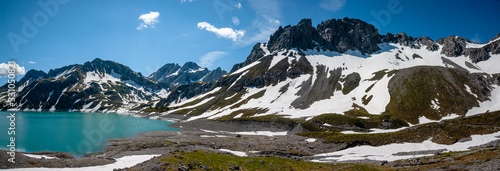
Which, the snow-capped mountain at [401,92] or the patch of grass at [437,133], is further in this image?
the snow-capped mountain at [401,92]

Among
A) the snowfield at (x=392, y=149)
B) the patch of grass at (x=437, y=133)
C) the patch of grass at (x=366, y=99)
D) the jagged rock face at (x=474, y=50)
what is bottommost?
the snowfield at (x=392, y=149)

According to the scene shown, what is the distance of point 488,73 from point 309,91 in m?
107

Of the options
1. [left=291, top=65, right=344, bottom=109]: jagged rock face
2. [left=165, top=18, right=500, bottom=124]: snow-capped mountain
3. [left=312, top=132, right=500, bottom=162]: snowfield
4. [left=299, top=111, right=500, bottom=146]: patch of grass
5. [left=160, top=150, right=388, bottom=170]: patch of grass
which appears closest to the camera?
[left=160, top=150, right=388, bottom=170]: patch of grass

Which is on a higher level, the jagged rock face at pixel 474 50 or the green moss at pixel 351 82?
the jagged rock face at pixel 474 50

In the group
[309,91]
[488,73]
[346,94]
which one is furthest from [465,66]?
[309,91]

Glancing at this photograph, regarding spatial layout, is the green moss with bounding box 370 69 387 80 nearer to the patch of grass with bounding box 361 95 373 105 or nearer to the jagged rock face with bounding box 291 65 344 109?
the jagged rock face with bounding box 291 65 344 109

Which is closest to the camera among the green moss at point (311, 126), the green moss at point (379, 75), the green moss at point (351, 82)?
the green moss at point (311, 126)

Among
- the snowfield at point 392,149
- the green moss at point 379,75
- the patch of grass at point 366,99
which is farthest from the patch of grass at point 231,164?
the green moss at point 379,75

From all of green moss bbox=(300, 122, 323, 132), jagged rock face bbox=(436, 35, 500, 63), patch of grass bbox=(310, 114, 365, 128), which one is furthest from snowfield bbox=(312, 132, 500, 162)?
jagged rock face bbox=(436, 35, 500, 63)

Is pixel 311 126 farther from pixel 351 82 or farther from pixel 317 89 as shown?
pixel 351 82

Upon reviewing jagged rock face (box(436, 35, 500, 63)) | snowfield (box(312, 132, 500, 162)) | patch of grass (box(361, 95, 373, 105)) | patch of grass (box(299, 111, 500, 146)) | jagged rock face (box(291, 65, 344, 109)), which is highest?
jagged rock face (box(436, 35, 500, 63))

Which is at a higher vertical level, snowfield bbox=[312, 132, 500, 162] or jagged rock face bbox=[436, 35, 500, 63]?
jagged rock face bbox=[436, 35, 500, 63]

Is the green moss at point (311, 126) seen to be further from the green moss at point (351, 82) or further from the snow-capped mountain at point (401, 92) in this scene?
the green moss at point (351, 82)

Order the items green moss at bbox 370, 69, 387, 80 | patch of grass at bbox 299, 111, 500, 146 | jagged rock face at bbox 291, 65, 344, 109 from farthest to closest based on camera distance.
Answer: green moss at bbox 370, 69, 387, 80
jagged rock face at bbox 291, 65, 344, 109
patch of grass at bbox 299, 111, 500, 146
